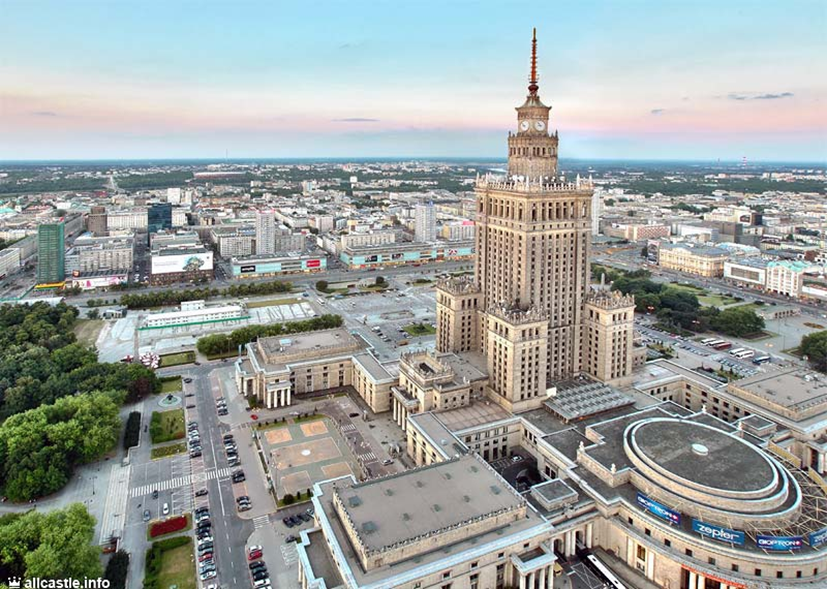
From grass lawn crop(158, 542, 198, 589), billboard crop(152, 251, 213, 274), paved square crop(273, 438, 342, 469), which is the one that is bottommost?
grass lawn crop(158, 542, 198, 589)

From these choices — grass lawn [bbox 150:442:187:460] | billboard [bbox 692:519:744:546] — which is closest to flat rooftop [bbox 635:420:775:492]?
billboard [bbox 692:519:744:546]

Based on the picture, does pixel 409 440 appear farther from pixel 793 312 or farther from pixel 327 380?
pixel 793 312

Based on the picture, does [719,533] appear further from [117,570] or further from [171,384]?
[171,384]

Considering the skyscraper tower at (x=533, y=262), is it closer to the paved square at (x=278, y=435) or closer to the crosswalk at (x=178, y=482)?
the paved square at (x=278, y=435)

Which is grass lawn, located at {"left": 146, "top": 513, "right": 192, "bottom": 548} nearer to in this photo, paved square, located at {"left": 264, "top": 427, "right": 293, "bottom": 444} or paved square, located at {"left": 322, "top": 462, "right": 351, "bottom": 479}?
paved square, located at {"left": 322, "top": 462, "right": 351, "bottom": 479}

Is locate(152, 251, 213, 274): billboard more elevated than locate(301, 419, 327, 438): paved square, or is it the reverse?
locate(152, 251, 213, 274): billboard

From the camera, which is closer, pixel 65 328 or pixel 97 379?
pixel 97 379

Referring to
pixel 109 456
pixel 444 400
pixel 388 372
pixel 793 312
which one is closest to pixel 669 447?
pixel 444 400
